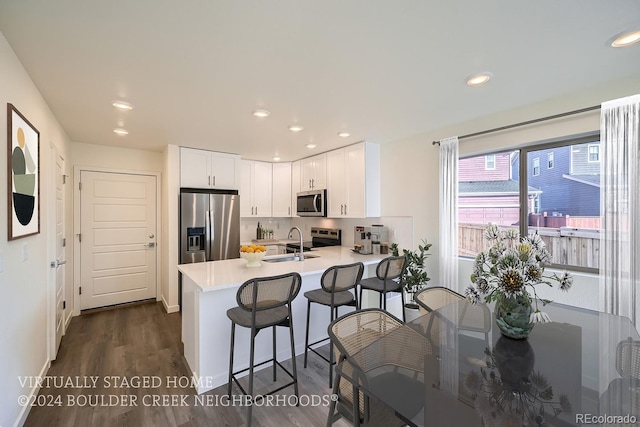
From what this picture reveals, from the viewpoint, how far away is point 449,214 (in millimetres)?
3035

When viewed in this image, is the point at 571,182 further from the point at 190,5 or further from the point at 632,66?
the point at 190,5

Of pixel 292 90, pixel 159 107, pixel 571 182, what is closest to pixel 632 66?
pixel 571 182

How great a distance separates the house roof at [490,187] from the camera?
2.82 meters

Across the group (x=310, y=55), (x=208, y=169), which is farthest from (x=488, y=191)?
(x=208, y=169)

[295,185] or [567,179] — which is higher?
[295,185]

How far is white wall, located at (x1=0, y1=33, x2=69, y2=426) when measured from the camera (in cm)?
157

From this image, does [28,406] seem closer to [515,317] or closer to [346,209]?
[515,317]

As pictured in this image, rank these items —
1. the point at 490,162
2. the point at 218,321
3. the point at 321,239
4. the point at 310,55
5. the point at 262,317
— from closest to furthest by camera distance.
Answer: the point at 310,55, the point at 262,317, the point at 218,321, the point at 490,162, the point at 321,239

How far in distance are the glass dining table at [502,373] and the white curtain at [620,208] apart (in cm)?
34

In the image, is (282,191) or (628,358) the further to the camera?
(282,191)

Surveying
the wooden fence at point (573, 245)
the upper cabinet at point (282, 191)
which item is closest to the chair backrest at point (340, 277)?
the wooden fence at point (573, 245)

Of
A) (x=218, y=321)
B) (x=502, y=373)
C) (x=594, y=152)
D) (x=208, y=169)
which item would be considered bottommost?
(x=218, y=321)

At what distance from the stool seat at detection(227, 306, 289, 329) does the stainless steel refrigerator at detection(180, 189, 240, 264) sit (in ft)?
6.96

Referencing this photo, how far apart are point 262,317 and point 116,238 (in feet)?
11.3
